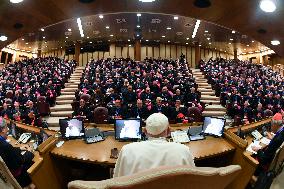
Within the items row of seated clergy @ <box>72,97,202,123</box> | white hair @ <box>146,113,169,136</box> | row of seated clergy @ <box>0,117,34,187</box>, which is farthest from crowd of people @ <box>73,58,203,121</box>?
white hair @ <box>146,113,169,136</box>

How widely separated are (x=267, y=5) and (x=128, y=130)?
103 inches

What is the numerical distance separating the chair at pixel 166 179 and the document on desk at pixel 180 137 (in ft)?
8.83

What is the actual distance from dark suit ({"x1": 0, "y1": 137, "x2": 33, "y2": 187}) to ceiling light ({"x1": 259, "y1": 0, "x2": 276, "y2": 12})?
370 cm

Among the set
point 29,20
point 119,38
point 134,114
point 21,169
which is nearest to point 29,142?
point 21,169

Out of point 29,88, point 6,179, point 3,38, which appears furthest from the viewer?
point 29,88

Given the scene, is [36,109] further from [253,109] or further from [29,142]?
[253,109]

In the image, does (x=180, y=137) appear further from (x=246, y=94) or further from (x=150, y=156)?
(x=246, y=94)

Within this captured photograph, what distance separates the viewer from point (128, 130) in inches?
169

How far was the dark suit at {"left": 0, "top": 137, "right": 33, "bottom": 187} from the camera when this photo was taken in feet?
10.1

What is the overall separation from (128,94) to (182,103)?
1729 mm

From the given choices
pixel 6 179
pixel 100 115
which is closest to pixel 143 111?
pixel 100 115

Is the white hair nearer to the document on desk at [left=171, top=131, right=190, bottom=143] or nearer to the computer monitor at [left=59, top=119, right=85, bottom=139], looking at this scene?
the document on desk at [left=171, top=131, right=190, bottom=143]

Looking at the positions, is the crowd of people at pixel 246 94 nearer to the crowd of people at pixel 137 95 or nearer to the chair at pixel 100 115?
the crowd of people at pixel 137 95

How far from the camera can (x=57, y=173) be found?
148 inches
